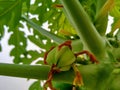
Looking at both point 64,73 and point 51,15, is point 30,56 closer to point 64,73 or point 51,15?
point 51,15

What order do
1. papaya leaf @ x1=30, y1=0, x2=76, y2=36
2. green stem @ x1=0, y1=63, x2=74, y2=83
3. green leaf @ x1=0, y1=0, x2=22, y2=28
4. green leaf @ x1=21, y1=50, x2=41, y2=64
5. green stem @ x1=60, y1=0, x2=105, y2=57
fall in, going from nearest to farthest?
green stem @ x1=0, y1=63, x2=74, y2=83
green stem @ x1=60, y1=0, x2=105, y2=57
green leaf @ x1=0, y1=0, x2=22, y2=28
papaya leaf @ x1=30, y1=0, x2=76, y2=36
green leaf @ x1=21, y1=50, x2=41, y2=64

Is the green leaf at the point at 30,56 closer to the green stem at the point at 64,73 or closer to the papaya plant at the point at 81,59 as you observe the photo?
the papaya plant at the point at 81,59

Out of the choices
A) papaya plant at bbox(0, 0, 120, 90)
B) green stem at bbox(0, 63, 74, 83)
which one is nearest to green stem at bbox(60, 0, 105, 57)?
papaya plant at bbox(0, 0, 120, 90)

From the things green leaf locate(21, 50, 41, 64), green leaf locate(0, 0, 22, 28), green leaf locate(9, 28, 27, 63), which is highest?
green leaf locate(0, 0, 22, 28)

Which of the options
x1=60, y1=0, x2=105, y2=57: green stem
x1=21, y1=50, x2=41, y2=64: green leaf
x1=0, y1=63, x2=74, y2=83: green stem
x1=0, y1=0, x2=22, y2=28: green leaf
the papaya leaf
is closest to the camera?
x1=0, y1=63, x2=74, y2=83: green stem

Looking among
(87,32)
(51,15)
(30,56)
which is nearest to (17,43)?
(30,56)

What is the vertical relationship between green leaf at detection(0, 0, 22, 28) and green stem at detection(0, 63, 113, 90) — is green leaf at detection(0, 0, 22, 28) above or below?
above

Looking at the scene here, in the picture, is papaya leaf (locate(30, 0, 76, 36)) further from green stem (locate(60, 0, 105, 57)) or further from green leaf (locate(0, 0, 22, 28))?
green stem (locate(60, 0, 105, 57))

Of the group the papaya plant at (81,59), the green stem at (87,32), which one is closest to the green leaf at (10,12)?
the papaya plant at (81,59)

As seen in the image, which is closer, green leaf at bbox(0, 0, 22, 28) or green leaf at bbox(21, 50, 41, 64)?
green leaf at bbox(0, 0, 22, 28)

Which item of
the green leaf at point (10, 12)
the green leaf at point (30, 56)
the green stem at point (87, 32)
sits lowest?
the green leaf at point (30, 56)

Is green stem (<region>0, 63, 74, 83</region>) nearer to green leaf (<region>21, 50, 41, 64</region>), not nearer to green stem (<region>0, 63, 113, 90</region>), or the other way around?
green stem (<region>0, 63, 113, 90</region>)
